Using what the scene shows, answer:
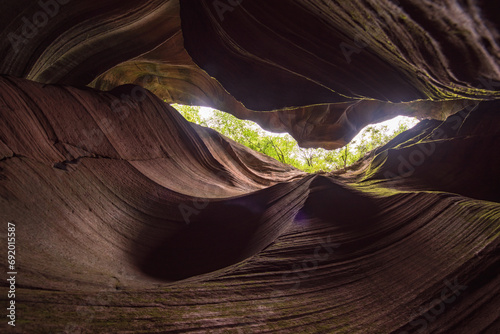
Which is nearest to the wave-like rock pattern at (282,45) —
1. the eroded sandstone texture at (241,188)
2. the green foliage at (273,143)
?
the eroded sandstone texture at (241,188)

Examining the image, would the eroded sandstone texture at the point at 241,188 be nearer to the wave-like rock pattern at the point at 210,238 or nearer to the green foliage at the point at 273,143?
the wave-like rock pattern at the point at 210,238

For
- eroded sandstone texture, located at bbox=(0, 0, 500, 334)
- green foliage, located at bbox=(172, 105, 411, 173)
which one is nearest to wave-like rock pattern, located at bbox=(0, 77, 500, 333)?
eroded sandstone texture, located at bbox=(0, 0, 500, 334)

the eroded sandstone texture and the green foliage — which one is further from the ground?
the green foliage

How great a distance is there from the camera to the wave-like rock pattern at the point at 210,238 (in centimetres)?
201

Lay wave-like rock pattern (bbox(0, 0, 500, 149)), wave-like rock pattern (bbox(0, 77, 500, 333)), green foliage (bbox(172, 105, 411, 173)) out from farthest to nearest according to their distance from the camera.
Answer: green foliage (bbox(172, 105, 411, 173)), wave-like rock pattern (bbox(0, 0, 500, 149)), wave-like rock pattern (bbox(0, 77, 500, 333))

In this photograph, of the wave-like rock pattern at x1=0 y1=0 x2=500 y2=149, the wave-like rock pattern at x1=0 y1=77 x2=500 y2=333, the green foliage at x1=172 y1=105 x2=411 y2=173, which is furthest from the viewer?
the green foliage at x1=172 y1=105 x2=411 y2=173

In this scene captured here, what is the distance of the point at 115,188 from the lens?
14.8 ft

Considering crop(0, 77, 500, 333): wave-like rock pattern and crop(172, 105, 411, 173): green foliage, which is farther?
crop(172, 105, 411, 173): green foliage

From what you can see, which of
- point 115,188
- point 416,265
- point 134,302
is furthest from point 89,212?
point 416,265

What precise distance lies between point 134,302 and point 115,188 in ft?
10.2

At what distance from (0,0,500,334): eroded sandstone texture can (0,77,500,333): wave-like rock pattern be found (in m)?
0.02

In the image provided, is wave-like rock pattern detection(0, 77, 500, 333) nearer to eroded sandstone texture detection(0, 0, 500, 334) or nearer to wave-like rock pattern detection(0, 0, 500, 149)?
eroded sandstone texture detection(0, 0, 500, 334)

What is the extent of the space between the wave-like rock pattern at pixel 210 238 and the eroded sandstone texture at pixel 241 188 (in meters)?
0.02

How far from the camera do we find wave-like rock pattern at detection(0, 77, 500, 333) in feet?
6.59
